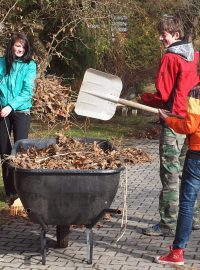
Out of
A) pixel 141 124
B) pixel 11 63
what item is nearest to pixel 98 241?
pixel 11 63

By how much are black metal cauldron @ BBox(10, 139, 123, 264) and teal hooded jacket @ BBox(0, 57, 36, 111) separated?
1999 millimetres

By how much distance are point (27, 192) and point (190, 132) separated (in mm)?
1266

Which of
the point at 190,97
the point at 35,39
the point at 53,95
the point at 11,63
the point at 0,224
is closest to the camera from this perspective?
the point at 190,97

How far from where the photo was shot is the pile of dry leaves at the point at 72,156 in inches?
Answer: 198

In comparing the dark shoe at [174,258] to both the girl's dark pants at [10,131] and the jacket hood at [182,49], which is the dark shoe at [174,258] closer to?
the jacket hood at [182,49]

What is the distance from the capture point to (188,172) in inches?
194

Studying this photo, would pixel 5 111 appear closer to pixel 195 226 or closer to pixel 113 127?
pixel 195 226

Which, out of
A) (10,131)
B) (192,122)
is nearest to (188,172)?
(192,122)

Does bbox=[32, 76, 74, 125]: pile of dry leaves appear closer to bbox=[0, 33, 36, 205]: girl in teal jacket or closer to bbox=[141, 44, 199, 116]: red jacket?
bbox=[0, 33, 36, 205]: girl in teal jacket

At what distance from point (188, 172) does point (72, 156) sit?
3.14 ft

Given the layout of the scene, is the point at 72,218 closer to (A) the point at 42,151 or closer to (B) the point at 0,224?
(A) the point at 42,151

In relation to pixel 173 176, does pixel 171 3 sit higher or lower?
higher

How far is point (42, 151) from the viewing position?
216 inches

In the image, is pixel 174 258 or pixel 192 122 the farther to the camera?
pixel 174 258
